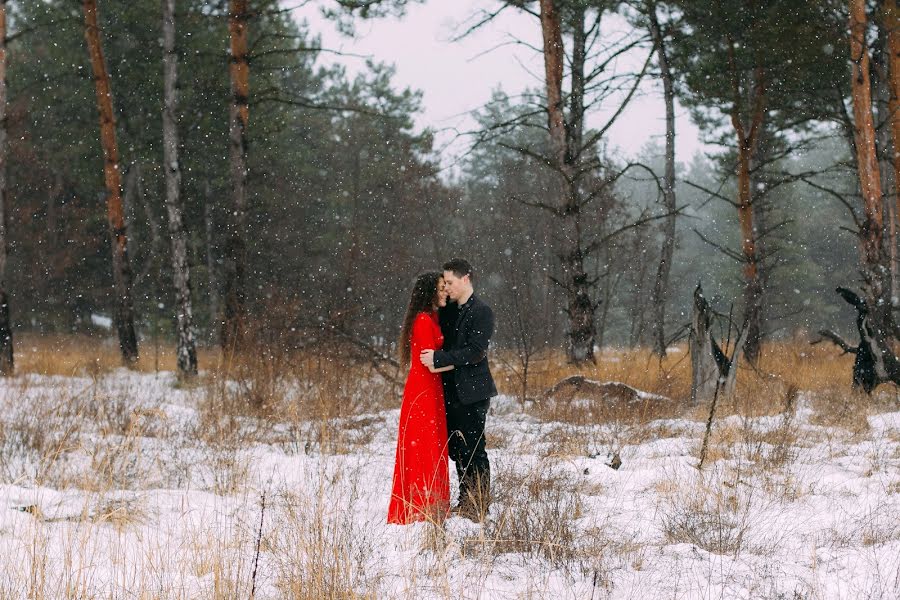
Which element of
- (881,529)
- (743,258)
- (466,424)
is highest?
(743,258)

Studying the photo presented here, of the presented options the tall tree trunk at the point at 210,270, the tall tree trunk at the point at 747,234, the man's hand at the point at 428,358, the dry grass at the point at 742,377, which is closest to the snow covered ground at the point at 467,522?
the man's hand at the point at 428,358

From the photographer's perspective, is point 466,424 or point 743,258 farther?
point 743,258

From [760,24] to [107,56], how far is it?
685 inches

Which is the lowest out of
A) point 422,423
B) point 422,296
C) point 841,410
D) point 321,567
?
point 841,410

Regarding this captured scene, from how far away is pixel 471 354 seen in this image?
4.36 meters

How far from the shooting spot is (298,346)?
880cm

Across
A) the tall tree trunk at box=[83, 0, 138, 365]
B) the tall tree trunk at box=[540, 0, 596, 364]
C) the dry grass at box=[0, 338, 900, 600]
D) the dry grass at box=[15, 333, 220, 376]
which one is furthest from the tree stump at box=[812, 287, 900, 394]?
the tall tree trunk at box=[83, 0, 138, 365]

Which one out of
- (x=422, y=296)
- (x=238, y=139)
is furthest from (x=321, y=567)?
(x=238, y=139)

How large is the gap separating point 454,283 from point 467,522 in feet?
4.46

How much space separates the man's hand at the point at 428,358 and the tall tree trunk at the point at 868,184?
7972 millimetres

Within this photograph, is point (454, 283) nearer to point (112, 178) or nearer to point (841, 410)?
point (841, 410)

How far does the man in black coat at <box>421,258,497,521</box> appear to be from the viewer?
14.4 feet

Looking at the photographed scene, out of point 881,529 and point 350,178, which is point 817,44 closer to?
point 881,529

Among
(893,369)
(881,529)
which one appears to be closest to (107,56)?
(893,369)
